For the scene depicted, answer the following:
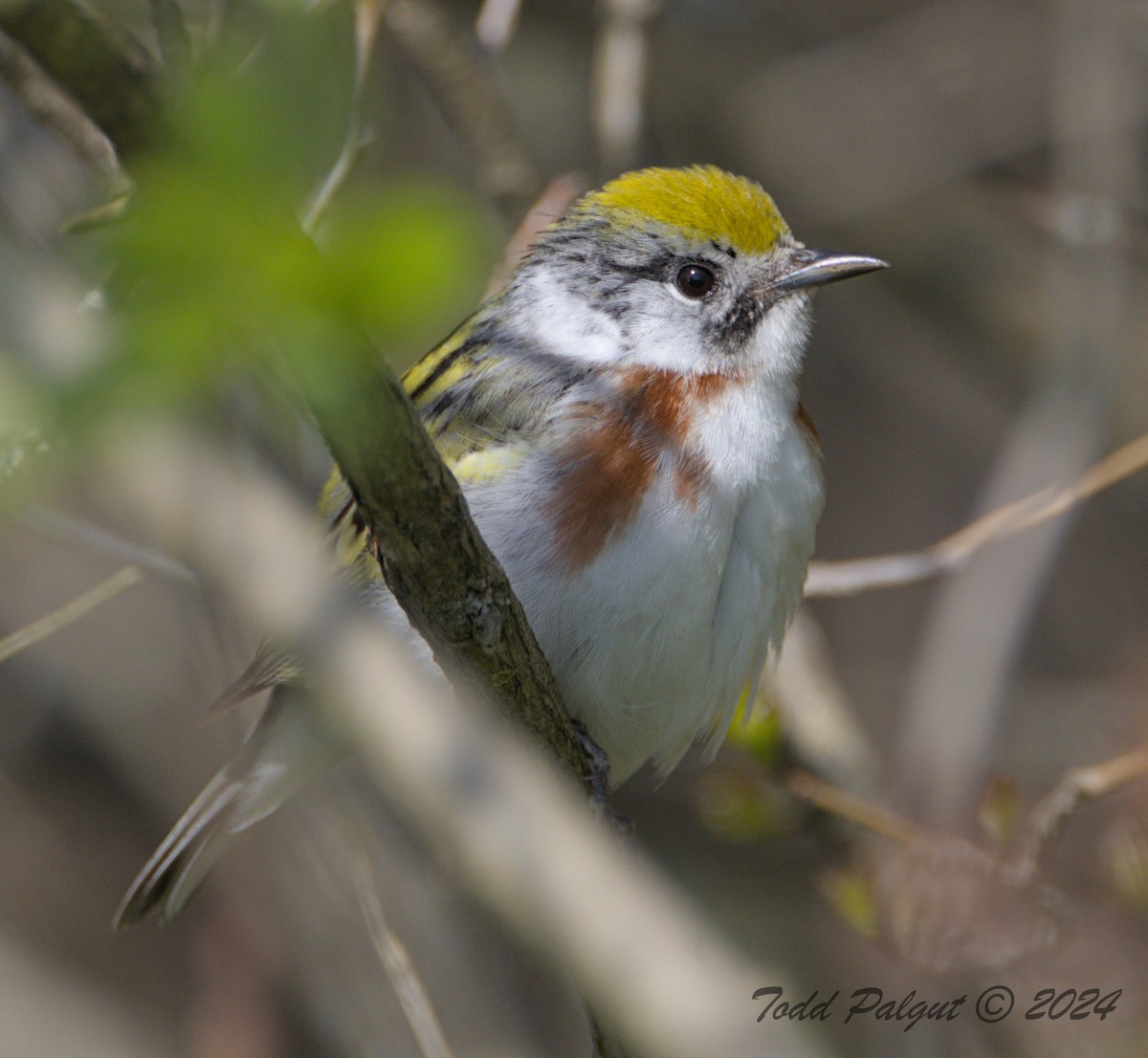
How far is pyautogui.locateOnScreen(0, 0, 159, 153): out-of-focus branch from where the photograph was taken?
161 centimetres

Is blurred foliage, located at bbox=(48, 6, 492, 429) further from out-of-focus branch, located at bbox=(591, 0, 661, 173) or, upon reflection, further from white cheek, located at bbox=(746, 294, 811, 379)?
out-of-focus branch, located at bbox=(591, 0, 661, 173)

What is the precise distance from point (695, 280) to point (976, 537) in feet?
3.80

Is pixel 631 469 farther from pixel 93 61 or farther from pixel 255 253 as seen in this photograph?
pixel 255 253

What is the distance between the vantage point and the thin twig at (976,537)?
12.8 ft

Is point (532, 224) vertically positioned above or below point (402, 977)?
above

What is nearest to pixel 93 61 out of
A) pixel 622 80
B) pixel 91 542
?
pixel 91 542

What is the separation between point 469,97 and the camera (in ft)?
15.9

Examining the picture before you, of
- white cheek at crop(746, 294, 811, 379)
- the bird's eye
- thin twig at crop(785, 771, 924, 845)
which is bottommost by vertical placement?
thin twig at crop(785, 771, 924, 845)

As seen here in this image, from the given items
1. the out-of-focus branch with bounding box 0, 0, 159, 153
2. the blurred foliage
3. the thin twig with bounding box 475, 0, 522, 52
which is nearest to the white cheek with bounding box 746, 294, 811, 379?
the thin twig with bounding box 475, 0, 522, 52

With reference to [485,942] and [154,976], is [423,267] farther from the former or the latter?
[154,976]

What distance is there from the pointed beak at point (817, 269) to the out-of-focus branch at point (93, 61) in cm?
210

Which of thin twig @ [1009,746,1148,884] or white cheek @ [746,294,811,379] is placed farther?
white cheek @ [746,294,811,379]

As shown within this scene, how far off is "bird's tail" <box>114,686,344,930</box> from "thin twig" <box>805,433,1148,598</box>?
5.24 feet

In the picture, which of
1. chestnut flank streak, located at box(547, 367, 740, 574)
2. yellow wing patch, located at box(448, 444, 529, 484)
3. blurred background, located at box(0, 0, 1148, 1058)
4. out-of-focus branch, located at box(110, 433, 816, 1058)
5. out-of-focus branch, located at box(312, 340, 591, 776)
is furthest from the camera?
yellow wing patch, located at box(448, 444, 529, 484)
